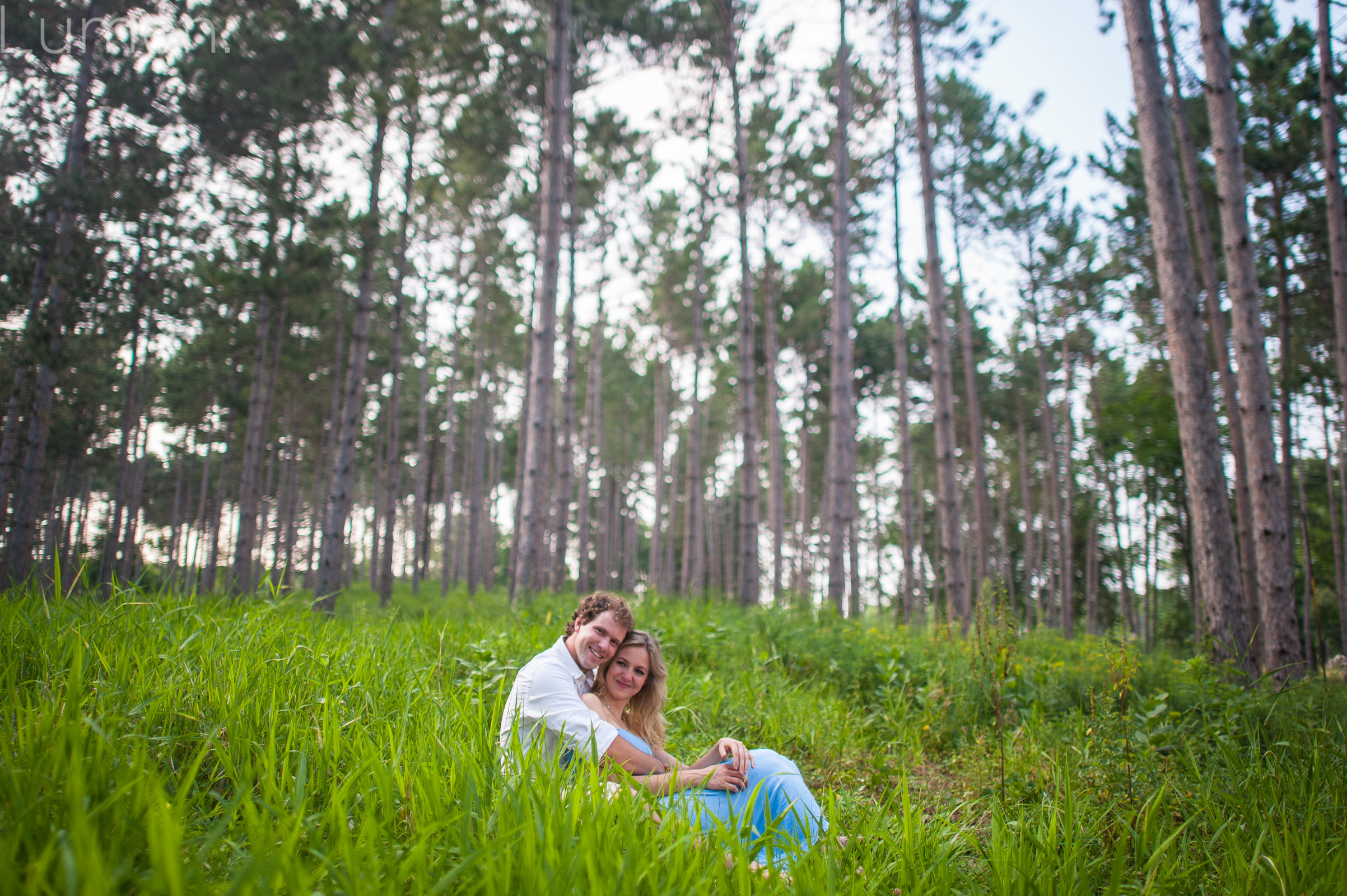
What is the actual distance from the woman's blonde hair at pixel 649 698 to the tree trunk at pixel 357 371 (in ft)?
25.8

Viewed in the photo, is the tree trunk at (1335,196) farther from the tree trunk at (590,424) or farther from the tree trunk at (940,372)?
the tree trunk at (590,424)

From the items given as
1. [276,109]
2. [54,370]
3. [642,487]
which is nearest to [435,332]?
[276,109]

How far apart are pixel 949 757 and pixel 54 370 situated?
43.7ft

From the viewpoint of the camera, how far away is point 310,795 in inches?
78.0

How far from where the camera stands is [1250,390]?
598 centimetres

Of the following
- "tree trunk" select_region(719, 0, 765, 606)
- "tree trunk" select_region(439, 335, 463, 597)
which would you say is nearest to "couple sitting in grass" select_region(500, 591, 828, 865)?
"tree trunk" select_region(719, 0, 765, 606)

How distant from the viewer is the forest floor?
1.53m

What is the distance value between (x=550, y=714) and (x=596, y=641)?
53 centimetres

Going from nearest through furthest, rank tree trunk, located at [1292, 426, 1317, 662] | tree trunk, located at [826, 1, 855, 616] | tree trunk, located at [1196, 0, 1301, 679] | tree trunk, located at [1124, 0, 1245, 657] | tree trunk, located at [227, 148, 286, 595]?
tree trunk, located at [1124, 0, 1245, 657]
tree trunk, located at [1196, 0, 1301, 679]
tree trunk, located at [1292, 426, 1317, 662]
tree trunk, located at [826, 1, 855, 616]
tree trunk, located at [227, 148, 286, 595]

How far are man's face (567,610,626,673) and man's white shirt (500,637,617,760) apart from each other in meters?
0.24

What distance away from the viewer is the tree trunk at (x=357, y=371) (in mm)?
10188

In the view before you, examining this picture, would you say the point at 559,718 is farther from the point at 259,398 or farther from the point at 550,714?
the point at 259,398

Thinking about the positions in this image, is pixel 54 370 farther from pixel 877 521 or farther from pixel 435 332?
pixel 877 521

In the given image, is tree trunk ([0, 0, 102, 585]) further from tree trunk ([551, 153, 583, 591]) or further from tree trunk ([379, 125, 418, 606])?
tree trunk ([551, 153, 583, 591])
